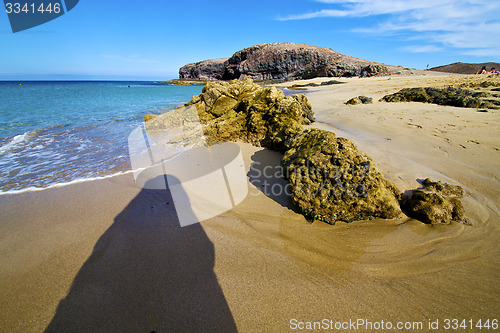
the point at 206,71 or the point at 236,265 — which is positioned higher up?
the point at 206,71

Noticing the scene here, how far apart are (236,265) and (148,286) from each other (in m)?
0.83

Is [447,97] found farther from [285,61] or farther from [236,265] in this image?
[285,61]

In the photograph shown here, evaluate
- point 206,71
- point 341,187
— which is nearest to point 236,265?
point 341,187

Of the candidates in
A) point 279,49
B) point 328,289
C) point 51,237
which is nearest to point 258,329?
point 328,289

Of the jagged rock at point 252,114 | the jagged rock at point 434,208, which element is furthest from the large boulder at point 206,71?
the jagged rock at point 434,208

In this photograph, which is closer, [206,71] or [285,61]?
[285,61]

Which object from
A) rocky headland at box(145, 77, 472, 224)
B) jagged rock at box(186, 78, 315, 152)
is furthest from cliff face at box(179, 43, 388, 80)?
rocky headland at box(145, 77, 472, 224)

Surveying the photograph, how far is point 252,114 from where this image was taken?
518 centimetres

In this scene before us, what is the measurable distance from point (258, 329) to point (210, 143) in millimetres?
4279

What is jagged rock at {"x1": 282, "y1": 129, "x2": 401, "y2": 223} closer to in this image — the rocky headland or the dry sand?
the rocky headland

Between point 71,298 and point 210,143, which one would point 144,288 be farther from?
point 210,143

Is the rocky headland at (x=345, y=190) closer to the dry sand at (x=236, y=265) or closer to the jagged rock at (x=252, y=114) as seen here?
the dry sand at (x=236, y=265)

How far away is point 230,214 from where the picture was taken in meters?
2.87

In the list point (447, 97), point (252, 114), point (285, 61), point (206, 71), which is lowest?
point (252, 114)
